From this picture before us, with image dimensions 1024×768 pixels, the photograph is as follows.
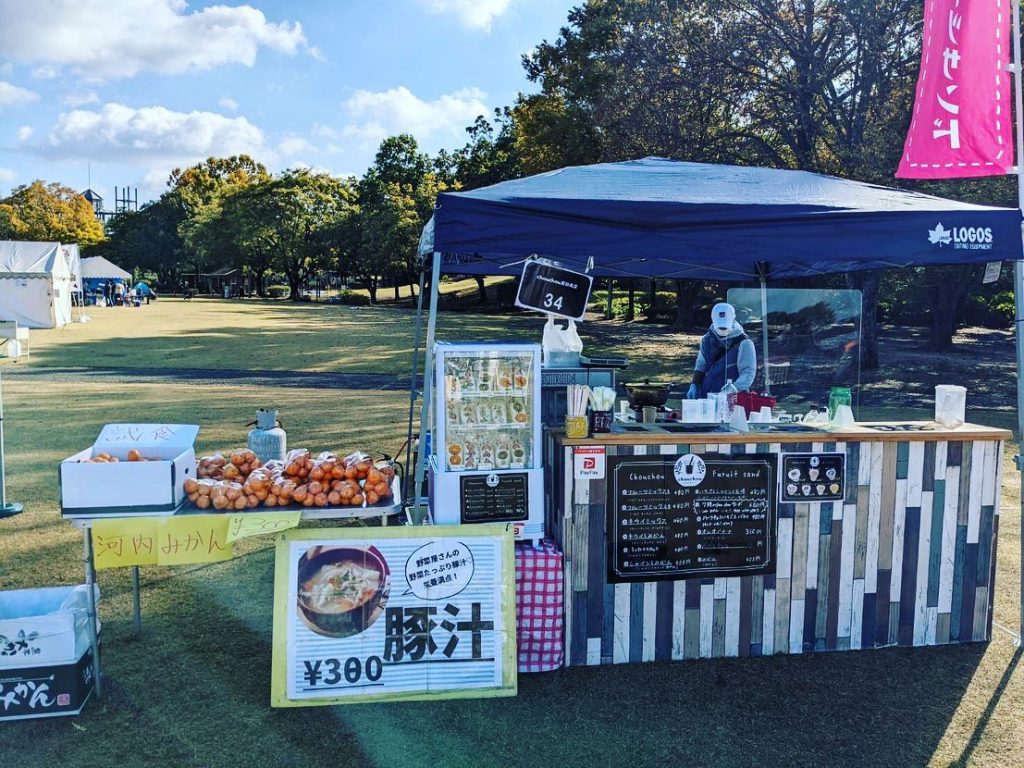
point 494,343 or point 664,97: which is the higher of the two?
point 664,97

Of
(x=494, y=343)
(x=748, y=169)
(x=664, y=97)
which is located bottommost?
(x=494, y=343)

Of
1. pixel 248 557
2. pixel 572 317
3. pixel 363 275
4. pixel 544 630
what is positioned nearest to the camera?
pixel 544 630

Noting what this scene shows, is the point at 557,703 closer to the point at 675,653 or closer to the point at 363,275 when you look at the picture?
the point at 675,653

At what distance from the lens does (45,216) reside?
2589 inches

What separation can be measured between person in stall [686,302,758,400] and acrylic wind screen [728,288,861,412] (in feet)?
12.2

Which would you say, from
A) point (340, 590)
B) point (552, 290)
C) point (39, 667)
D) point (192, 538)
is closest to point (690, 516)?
point (552, 290)

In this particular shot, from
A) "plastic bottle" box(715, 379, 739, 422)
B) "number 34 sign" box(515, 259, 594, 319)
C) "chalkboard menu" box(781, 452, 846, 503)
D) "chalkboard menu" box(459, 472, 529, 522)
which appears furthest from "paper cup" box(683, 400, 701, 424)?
"chalkboard menu" box(459, 472, 529, 522)

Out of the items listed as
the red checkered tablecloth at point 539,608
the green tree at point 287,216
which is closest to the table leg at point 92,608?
the red checkered tablecloth at point 539,608

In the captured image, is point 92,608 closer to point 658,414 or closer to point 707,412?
point 658,414

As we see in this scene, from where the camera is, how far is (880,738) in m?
3.57

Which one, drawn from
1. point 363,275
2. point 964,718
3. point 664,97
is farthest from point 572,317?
point 363,275

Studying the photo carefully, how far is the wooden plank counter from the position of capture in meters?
4.25

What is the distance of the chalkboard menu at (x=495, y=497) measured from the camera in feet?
13.7

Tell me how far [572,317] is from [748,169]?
5.28 feet
